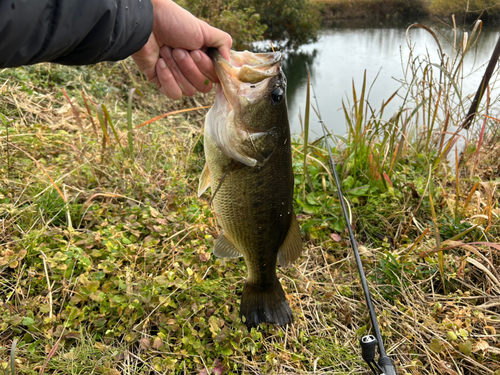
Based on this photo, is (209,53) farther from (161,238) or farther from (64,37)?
(161,238)

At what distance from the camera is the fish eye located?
144 cm

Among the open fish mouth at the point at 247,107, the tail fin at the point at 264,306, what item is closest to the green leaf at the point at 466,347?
the tail fin at the point at 264,306

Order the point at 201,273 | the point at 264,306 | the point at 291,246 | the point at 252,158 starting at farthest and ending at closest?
the point at 201,273 < the point at 264,306 < the point at 291,246 < the point at 252,158

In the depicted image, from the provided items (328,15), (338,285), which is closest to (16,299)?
(338,285)

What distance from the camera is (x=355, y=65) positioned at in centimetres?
1028

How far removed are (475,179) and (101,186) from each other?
3.39m

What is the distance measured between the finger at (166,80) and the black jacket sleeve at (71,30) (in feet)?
1.16

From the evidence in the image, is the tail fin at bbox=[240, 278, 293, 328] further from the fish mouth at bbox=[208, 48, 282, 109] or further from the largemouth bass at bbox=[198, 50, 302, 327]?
the fish mouth at bbox=[208, 48, 282, 109]

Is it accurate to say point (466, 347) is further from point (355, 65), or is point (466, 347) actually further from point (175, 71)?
point (355, 65)

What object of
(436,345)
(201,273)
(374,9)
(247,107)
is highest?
(374,9)

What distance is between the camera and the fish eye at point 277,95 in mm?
1438

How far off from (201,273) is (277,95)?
128cm

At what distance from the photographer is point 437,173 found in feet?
10.4

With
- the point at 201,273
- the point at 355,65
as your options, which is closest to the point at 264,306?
the point at 201,273
